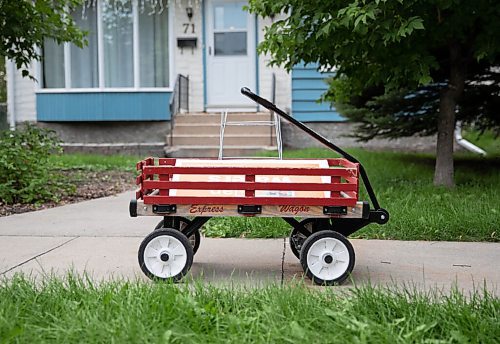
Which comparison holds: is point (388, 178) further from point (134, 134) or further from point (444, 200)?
point (134, 134)

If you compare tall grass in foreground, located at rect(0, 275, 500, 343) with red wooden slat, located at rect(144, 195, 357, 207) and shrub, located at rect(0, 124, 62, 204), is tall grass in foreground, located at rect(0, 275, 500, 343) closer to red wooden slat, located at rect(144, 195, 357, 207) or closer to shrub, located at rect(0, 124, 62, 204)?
red wooden slat, located at rect(144, 195, 357, 207)

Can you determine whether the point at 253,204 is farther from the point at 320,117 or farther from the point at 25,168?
the point at 320,117

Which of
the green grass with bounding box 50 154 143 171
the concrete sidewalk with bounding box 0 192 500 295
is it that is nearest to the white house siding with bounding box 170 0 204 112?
the green grass with bounding box 50 154 143 171

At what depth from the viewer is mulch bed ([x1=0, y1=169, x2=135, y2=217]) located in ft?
24.3

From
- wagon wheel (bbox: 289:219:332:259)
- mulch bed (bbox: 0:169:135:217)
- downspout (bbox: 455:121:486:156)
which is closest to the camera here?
wagon wheel (bbox: 289:219:332:259)

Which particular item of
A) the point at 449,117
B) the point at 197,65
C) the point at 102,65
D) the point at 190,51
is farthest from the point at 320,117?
the point at 449,117

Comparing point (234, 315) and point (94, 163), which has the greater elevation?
point (94, 163)

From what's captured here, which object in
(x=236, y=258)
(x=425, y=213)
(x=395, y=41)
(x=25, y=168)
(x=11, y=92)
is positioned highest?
(x=395, y=41)

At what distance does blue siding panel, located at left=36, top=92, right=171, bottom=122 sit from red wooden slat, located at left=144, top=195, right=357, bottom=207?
1054 centimetres

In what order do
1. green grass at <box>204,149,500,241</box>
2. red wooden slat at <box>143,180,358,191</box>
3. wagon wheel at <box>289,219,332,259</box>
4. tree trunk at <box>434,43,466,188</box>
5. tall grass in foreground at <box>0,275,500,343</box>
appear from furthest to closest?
tree trunk at <box>434,43,466,188</box>, green grass at <box>204,149,500,241</box>, wagon wheel at <box>289,219,332,259</box>, red wooden slat at <box>143,180,358,191</box>, tall grass in foreground at <box>0,275,500,343</box>

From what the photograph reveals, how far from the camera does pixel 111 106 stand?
14461mm

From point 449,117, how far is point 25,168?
17.9ft

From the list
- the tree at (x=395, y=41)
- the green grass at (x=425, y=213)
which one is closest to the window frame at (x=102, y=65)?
the tree at (x=395, y=41)

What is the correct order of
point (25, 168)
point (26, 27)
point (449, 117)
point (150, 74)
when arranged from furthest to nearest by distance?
point (150, 74) < point (26, 27) < point (449, 117) < point (25, 168)
